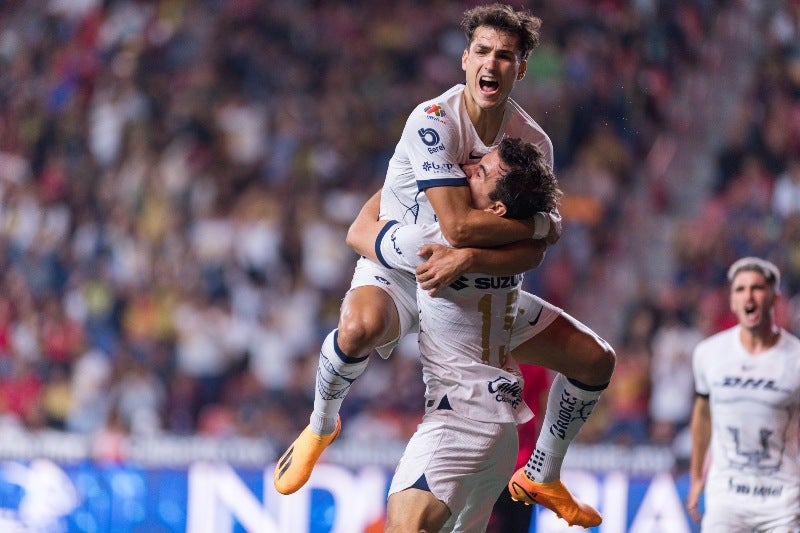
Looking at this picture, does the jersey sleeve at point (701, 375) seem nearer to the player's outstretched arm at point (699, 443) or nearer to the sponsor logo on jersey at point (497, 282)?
the player's outstretched arm at point (699, 443)

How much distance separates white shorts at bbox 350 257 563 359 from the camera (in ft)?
16.4

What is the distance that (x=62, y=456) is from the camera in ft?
29.8

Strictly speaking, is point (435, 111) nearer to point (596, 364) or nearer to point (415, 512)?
point (596, 364)

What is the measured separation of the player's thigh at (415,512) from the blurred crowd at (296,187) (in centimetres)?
480

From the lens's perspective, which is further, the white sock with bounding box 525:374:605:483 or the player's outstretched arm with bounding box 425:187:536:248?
the white sock with bounding box 525:374:605:483

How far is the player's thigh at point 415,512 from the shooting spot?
14.8 ft

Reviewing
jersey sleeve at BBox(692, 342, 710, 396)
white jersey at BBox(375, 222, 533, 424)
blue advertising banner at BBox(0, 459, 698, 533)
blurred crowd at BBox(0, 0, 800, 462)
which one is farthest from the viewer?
blurred crowd at BBox(0, 0, 800, 462)

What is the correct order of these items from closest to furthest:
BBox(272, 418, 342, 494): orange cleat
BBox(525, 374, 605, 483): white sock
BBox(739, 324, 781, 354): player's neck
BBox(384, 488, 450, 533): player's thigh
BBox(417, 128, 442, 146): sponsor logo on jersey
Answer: BBox(384, 488, 450, 533): player's thigh → BBox(417, 128, 442, 146): sponsor logo on jersey → BBox(525, 374, 605, 483): white sock → BBox(272, 418, 342, 494): orange cleat → BBox(739, 324, 781, 354): player's neck

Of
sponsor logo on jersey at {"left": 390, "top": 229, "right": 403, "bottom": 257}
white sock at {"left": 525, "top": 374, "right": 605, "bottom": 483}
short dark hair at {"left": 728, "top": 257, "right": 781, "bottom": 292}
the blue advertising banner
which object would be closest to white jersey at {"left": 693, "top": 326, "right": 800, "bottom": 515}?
short dark hair at {"left": 728, "top": 257, "right": 781, "bottom": 292}

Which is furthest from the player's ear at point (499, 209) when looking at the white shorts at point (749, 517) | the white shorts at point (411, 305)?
the white shorts at point (749, 517)

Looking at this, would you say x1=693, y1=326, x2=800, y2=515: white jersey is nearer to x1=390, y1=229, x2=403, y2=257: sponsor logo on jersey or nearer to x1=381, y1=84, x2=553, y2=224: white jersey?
x1=381, y1=84, x2=553, y2=224: white jersey

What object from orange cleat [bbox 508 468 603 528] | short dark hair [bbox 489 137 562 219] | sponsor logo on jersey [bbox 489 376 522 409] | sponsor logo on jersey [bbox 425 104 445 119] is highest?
sponsor logo on jersey [bbox 425 104 445 119]

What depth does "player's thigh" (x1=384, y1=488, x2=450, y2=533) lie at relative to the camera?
452cm

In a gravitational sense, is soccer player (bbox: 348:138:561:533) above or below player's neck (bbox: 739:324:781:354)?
below
